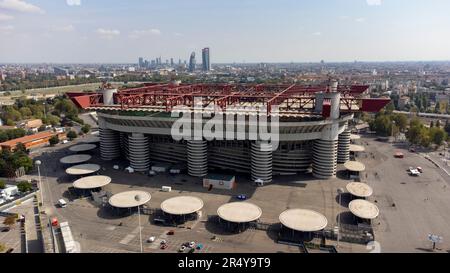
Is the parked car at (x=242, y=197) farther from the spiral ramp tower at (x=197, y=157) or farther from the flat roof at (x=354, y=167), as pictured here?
the flat roof at (x=354, y=167)

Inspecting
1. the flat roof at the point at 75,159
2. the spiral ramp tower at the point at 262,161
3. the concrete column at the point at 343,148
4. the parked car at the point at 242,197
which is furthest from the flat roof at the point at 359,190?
the flat roof at the point at 75,159

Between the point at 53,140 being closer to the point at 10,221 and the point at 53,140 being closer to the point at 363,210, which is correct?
the point at 10,221

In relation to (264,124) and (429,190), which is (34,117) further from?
(429,190)

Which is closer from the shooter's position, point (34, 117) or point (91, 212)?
point (91, 212)

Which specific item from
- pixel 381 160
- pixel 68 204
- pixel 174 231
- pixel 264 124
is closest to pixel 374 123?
pixel 381 160

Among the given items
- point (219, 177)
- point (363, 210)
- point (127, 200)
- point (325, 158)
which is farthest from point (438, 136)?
point (127, 200)
